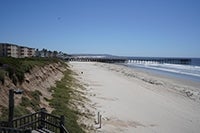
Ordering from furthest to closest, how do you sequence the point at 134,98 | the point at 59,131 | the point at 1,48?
the point at 1,48, the point at 134,98, the point at 59,131

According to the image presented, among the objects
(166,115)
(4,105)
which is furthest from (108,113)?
(4,105)

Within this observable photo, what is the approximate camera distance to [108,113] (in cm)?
1795

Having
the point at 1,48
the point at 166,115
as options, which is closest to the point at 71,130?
the point at 166,115

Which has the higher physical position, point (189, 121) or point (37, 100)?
point (37, 100)

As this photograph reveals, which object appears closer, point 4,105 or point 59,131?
point 59,131

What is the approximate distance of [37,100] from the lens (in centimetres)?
1681

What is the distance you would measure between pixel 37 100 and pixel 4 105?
3742 mm

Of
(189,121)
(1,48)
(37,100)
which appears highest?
(1,48)

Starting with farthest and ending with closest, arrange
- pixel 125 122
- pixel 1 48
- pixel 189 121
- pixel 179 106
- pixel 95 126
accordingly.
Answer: pixel 1 48
pixel 179 106
pixel 189 121
pixel 125 122
pixel 95 126

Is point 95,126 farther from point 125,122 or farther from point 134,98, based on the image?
point 134,98

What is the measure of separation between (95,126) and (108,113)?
11.1 ft

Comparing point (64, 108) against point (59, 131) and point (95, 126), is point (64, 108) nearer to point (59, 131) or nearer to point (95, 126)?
point (95, 126)

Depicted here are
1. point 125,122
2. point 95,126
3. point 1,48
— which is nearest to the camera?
point 95,126

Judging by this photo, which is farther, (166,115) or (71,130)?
(166,115)
